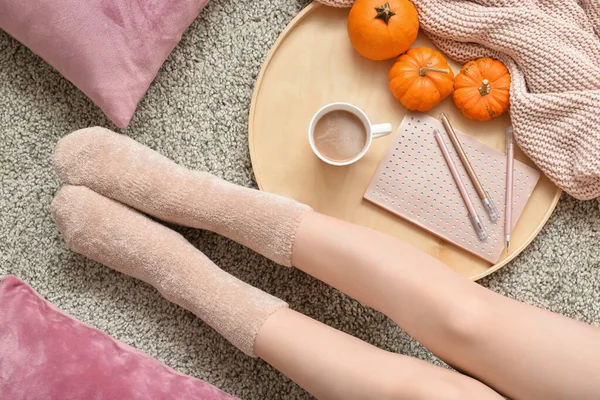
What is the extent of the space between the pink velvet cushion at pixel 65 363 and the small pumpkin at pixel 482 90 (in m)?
0.59

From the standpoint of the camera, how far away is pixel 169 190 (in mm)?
926

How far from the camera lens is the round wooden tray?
3.00 feet

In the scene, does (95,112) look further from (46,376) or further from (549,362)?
(549,362)

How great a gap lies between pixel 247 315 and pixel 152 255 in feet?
0.64

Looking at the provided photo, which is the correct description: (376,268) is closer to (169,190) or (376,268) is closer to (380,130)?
(380,130)

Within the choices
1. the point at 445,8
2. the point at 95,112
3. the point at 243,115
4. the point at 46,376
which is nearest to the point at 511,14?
the point at 445,8

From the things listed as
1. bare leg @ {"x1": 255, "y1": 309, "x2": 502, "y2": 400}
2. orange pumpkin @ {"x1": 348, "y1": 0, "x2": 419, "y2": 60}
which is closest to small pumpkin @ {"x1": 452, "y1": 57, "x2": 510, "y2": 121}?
orange pumpkin @ {"x1": 348, "y1": 0, "x2": 419, "y2": 60}

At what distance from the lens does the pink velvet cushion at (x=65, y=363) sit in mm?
750

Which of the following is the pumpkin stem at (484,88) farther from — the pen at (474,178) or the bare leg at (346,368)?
the bare leg at (346,368)

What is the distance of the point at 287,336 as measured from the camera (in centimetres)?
82

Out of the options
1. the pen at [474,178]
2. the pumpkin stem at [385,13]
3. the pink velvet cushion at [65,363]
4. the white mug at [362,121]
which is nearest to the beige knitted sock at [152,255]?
the pink velvet cushion at [65,363]

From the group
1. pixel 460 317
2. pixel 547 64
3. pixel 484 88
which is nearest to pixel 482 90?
pixel 484 88

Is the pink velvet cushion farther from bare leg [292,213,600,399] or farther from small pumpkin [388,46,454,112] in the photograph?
small pumpkin [388,46,454,112]

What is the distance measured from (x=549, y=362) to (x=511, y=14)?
1.73ft
